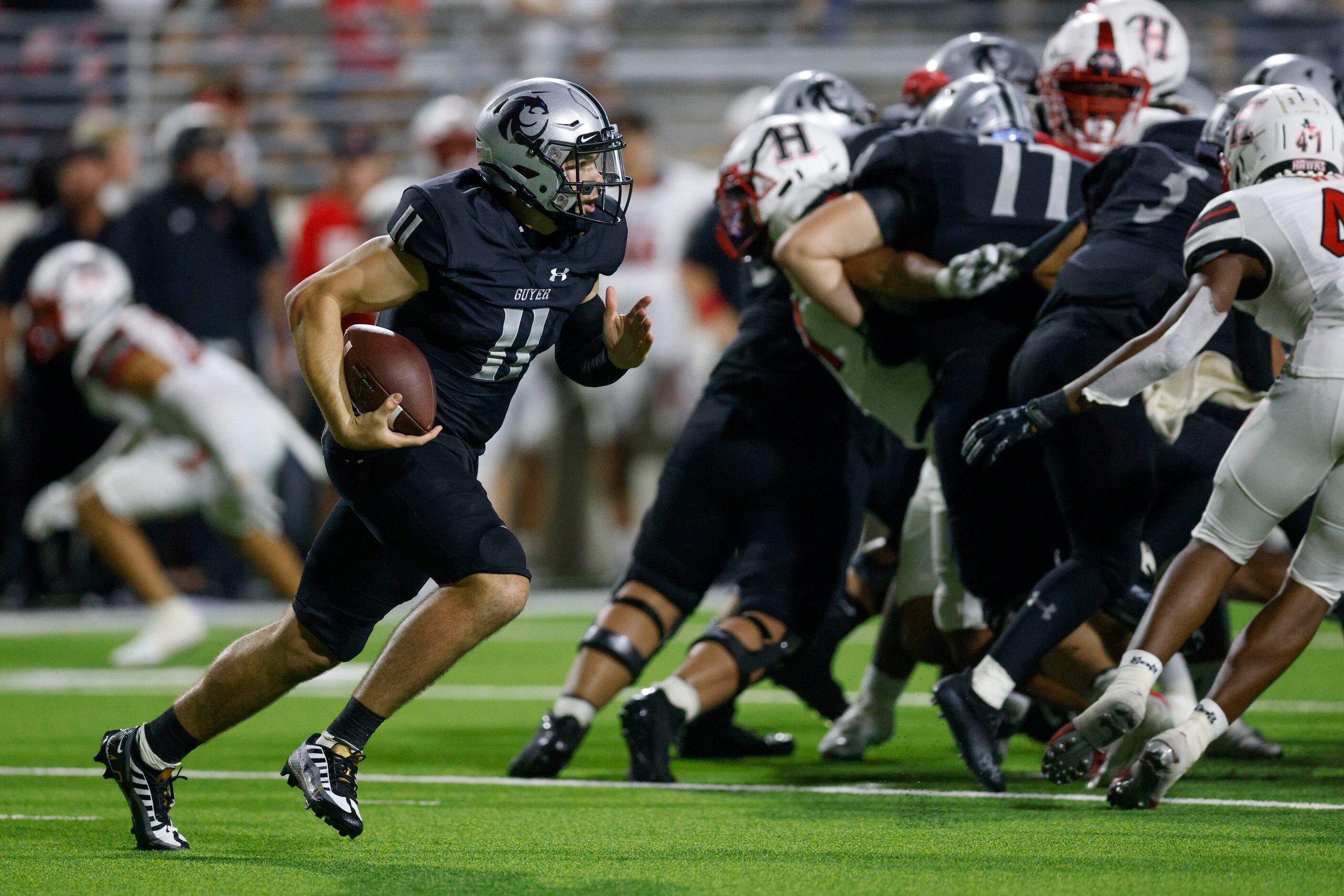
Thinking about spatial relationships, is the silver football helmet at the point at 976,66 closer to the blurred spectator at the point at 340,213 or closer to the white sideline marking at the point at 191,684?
the white sideline marking at the point at 191,684

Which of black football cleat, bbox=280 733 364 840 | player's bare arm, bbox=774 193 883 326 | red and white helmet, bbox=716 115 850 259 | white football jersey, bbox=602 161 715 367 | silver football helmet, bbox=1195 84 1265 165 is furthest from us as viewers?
white football jersey, bbox=602 161 715 367

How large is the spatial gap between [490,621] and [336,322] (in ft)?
2.38

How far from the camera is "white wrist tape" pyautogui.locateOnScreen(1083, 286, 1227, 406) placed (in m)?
4.25

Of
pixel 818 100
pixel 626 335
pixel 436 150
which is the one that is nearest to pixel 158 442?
pixel 436 150

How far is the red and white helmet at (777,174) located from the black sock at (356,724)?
2180mm

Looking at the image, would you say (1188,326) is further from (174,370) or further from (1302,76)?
(174,370)

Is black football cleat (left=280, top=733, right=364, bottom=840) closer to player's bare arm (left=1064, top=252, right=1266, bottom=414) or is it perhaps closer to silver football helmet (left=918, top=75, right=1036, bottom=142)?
player's bare arm (left=1064, top=252, right=1266, bottom=414)

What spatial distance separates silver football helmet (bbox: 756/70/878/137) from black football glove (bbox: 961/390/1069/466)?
2132mm

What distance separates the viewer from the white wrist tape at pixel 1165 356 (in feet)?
14.0

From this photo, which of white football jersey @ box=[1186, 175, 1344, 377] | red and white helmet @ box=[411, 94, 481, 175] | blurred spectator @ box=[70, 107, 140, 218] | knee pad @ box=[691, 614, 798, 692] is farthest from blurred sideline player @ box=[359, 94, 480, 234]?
white football jersey @ box=[1186, 175, 1344, 377]

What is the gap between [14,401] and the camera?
11.1 metres

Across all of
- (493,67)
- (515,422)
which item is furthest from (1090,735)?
(493,67)

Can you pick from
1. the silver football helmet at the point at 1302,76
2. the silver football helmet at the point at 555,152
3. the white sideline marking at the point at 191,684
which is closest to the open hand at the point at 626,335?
the silver football helmet at the point at 555,152

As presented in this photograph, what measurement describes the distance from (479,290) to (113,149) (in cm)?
795
